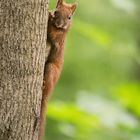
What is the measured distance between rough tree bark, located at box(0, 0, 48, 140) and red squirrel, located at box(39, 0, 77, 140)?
443 mm

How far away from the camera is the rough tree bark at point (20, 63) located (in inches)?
154

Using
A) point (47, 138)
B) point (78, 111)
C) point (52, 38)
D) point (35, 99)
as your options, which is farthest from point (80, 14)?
point (35, 99)

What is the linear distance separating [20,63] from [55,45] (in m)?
0.79

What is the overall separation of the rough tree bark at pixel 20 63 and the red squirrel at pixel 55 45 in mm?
443

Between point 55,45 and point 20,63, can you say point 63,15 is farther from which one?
point 20,63

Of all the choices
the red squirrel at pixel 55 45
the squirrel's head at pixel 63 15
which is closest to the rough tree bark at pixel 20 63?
the red squirrel at pixel 55 45

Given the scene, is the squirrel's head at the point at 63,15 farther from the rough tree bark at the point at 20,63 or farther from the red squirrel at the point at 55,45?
the rough tree bark at the point at 20,63

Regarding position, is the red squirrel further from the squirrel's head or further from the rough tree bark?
the rough tree bark

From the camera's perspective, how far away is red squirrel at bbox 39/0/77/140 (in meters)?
4.53

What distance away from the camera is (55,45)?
4.70m

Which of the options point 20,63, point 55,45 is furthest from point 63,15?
point 20,63

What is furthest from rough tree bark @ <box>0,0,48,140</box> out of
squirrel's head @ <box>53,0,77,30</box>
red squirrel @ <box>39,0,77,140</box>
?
squirrel's head @ <box>53,0,77,30</box>

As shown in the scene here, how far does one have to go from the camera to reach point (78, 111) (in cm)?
625

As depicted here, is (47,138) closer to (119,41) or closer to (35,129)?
(119,41)
